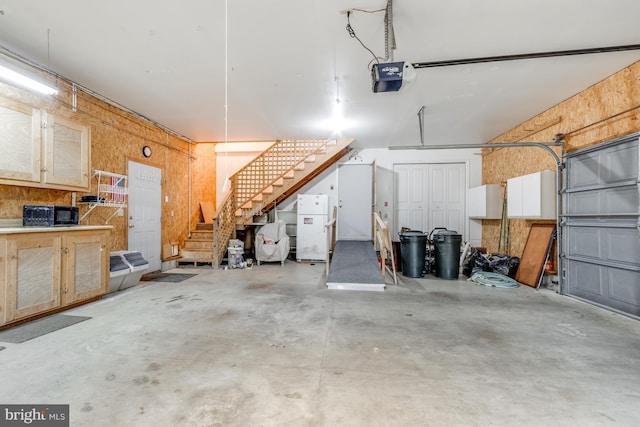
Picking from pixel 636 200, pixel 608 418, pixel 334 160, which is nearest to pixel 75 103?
pixel 334 160

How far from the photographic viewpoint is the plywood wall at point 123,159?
12.4 ft

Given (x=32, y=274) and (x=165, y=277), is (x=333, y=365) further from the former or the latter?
(x=165, y=277)

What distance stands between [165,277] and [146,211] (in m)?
1.47

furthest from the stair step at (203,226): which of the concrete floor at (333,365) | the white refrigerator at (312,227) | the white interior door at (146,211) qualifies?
the concrete floor at (333,365)

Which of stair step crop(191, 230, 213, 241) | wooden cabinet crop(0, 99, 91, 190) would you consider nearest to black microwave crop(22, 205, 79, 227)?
wooden cabinet crop(0, 99, 91, 190)

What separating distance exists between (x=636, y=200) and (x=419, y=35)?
3.32 m

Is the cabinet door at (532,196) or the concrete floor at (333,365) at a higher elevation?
the cabinet door at (532,196)

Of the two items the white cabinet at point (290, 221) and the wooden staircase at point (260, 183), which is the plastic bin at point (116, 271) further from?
the white cabinet at point (290, 221)

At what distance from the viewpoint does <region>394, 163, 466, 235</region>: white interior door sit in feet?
25.5

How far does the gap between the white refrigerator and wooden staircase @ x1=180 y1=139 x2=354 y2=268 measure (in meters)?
0.66

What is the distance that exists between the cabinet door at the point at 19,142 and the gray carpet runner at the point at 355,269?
4287mm

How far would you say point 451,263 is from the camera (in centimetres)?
560

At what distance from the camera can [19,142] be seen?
329cm

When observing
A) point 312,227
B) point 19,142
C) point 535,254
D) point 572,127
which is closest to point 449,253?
point 535,254
